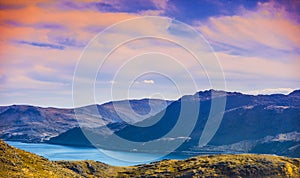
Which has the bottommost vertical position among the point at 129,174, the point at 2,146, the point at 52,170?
the point at 129,174

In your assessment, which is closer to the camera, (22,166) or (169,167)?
(22,166)

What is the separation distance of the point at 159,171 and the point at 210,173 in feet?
93.1

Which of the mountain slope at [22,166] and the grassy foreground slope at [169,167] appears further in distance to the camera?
the grassy foreground slope at [169,167]

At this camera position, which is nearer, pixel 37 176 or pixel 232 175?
pixel 37 176

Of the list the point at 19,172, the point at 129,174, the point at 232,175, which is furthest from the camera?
the point at 129,174

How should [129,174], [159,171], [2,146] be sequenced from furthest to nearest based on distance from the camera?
[129,174] → [159,171] → [2,146]

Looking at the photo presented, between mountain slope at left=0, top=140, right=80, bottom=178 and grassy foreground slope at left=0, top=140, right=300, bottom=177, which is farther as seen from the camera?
grassy foreground slope at left=0, top=140, right=300, bottom=177

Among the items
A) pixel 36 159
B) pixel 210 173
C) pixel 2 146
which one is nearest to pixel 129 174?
pixel 210 173

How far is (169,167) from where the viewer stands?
599 feet

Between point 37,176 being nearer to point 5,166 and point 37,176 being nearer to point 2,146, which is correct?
point 5,166

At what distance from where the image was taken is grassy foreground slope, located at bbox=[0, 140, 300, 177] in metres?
119

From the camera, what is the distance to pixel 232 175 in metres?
157

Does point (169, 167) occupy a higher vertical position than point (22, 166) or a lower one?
lower

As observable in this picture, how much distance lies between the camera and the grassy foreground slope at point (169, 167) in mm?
119188
